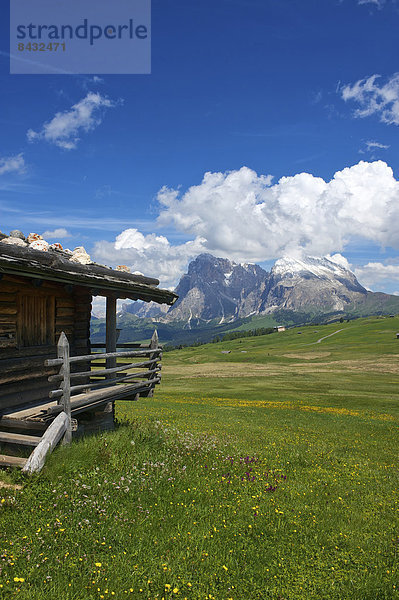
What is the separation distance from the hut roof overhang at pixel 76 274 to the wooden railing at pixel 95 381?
72.1 inches

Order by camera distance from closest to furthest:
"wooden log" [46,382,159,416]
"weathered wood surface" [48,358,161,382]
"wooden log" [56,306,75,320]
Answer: "wooden log" [46,382,159,416] < "weathered wood surface" [48,358,161,382] < "wooden log" [56,306,75,320]

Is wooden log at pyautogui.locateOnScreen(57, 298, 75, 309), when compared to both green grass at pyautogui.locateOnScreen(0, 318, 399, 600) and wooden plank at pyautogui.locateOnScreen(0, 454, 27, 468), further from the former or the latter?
wooden plank at pyautogui.locateOnScreen(0, 454, 27, 468)

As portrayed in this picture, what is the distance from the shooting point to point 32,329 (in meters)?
12.5

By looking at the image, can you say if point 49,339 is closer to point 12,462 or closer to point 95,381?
point 95,381

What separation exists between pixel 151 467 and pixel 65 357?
12.6 ft

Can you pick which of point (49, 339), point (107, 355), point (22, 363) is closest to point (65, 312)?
point (49, 339)

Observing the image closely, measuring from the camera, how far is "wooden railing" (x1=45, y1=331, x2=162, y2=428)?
1023cm

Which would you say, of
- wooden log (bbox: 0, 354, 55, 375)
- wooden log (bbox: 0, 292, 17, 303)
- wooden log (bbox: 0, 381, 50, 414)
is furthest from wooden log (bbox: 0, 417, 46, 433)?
wooden log (bbox: 0, 292, 17, 303)

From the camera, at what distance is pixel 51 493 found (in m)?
8.04

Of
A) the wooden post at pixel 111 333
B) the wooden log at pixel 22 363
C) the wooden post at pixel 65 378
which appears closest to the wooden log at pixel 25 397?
the wooden log at pixel 22 363

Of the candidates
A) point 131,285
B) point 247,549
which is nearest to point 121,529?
point 247,549

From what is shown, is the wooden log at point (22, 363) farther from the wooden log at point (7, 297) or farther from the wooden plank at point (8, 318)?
the wooden log at point (7, 297)

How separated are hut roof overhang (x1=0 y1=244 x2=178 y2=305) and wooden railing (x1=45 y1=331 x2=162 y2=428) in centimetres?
183

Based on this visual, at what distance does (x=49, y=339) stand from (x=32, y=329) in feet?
2.98
